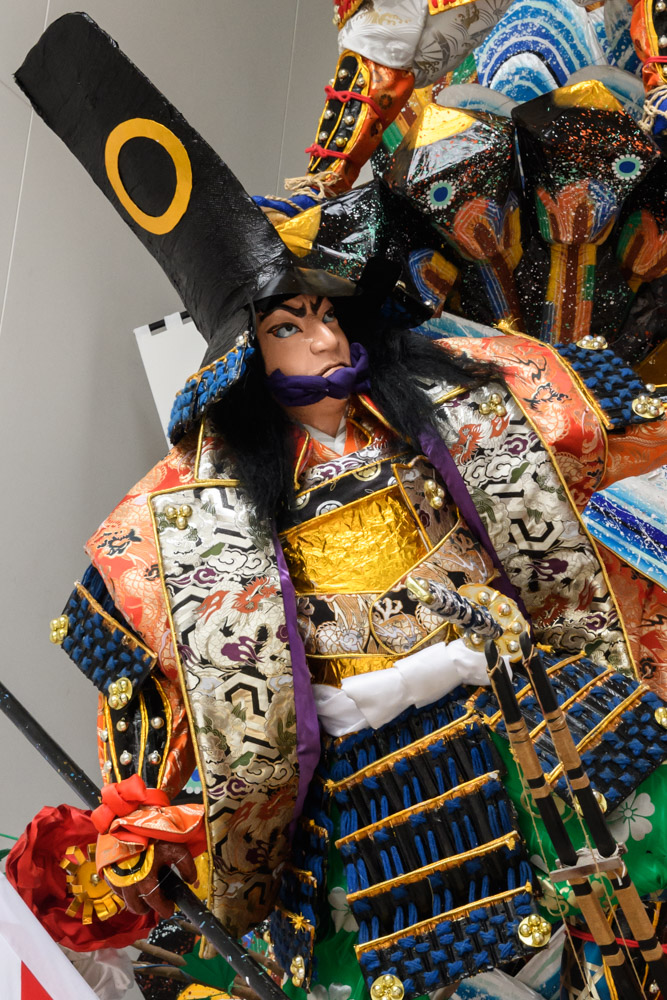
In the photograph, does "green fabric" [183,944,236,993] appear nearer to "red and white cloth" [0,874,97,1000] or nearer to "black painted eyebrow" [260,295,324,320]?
"red and white cloth" [0,874,97,1000]

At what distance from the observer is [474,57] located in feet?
7.36

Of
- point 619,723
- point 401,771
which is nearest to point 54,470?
point 401,771

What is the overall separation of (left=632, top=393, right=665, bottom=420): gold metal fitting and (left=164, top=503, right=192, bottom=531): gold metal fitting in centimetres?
63

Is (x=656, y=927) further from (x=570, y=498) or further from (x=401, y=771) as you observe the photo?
(x=570, y=498)

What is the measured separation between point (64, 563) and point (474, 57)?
1.29 metres

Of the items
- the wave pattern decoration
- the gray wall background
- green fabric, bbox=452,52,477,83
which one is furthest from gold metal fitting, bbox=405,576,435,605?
green fabric, bbox=452,52,477,83

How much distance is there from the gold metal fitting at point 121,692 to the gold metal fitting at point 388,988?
19.2 inches

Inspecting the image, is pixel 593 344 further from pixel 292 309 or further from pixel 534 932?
pixel 534 932

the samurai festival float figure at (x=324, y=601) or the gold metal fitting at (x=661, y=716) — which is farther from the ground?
the samurai festival float figure at (x=324, y=601)

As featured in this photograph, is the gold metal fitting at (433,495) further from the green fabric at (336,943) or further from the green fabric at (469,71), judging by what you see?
the green fabric at (469,71)

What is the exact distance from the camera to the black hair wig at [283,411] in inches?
62.4

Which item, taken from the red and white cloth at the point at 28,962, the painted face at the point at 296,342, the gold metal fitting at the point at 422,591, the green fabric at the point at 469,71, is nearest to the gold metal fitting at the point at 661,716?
the gold metal fitting at the point at 422,591

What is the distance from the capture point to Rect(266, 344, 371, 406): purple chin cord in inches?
62.5

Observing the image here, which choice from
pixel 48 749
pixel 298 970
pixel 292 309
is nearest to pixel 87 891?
pixel 48 749
